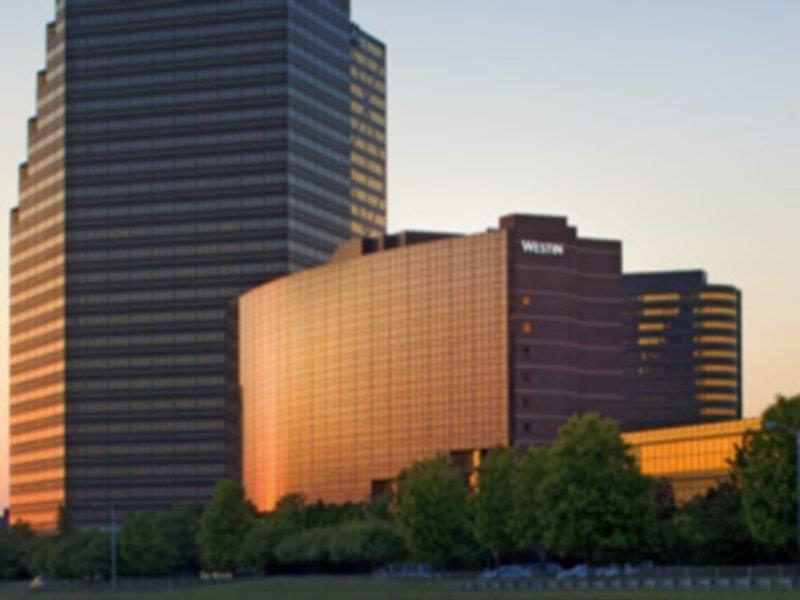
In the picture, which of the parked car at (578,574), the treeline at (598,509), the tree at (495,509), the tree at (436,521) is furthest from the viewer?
the tree at (436,521)

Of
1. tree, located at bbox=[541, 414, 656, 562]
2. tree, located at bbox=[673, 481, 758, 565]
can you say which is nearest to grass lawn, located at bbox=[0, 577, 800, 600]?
tree, located at bbox=[541, 414, 656, 562]

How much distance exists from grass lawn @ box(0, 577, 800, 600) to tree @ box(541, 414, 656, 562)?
33.3 feet

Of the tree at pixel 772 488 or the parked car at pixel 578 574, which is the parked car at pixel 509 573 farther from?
the tree at pixel 772 488

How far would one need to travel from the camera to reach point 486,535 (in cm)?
16650

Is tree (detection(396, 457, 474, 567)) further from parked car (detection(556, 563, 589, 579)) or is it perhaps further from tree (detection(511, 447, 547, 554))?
parked car (detection(556, 563, 589, 579))

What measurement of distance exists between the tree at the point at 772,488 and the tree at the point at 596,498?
1475 centimetres

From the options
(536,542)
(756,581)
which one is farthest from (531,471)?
(756,581)

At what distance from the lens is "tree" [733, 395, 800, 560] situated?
12600cm

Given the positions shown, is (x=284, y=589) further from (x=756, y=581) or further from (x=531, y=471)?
(x=756, y=581)

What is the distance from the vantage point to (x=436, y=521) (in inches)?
6959

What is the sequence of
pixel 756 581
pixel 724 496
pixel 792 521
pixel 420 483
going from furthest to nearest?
1. pixel 420 483
2. pixel 724 496
3. pixel 792 521
4. pixel 756 581

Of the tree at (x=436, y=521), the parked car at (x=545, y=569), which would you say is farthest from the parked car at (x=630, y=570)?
the tree at (x=436, y=521)

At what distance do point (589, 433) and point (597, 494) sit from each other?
→ 599 cm

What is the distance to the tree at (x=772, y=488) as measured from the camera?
12600cm
